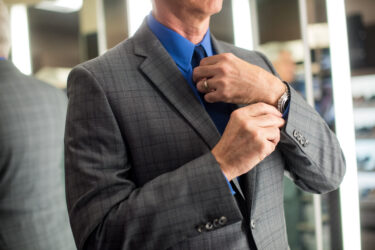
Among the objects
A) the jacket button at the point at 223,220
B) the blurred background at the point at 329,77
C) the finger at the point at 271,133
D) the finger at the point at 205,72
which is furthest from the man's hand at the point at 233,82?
the blurred background at the point at 329,77

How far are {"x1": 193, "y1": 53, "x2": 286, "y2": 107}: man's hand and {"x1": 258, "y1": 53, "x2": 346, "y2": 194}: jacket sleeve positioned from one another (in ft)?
0.25

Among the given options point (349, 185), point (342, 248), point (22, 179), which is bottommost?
point (342, 248)

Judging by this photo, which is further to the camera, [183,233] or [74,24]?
[74,24]

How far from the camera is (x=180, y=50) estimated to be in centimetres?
102

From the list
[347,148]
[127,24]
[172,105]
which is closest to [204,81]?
[172,105]

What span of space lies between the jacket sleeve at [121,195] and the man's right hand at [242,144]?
0.09ft

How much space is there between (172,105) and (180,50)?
0.17m

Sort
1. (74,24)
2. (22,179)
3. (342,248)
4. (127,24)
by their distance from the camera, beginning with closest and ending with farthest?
(22,179) → (342,248) → (127,24) → (74,24)

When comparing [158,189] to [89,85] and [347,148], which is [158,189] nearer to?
[89,85]

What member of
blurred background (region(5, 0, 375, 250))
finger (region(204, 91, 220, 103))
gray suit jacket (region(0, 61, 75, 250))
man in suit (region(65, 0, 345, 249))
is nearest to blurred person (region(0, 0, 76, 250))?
gray suit jacket (region(0, 61, 75, 250))

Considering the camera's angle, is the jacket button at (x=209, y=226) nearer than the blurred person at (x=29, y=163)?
Yes

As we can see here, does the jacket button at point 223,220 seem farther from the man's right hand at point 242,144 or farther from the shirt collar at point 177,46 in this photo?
the shirt collar at point 177,46

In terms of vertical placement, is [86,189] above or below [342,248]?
above

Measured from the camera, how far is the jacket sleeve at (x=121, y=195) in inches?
32.7
